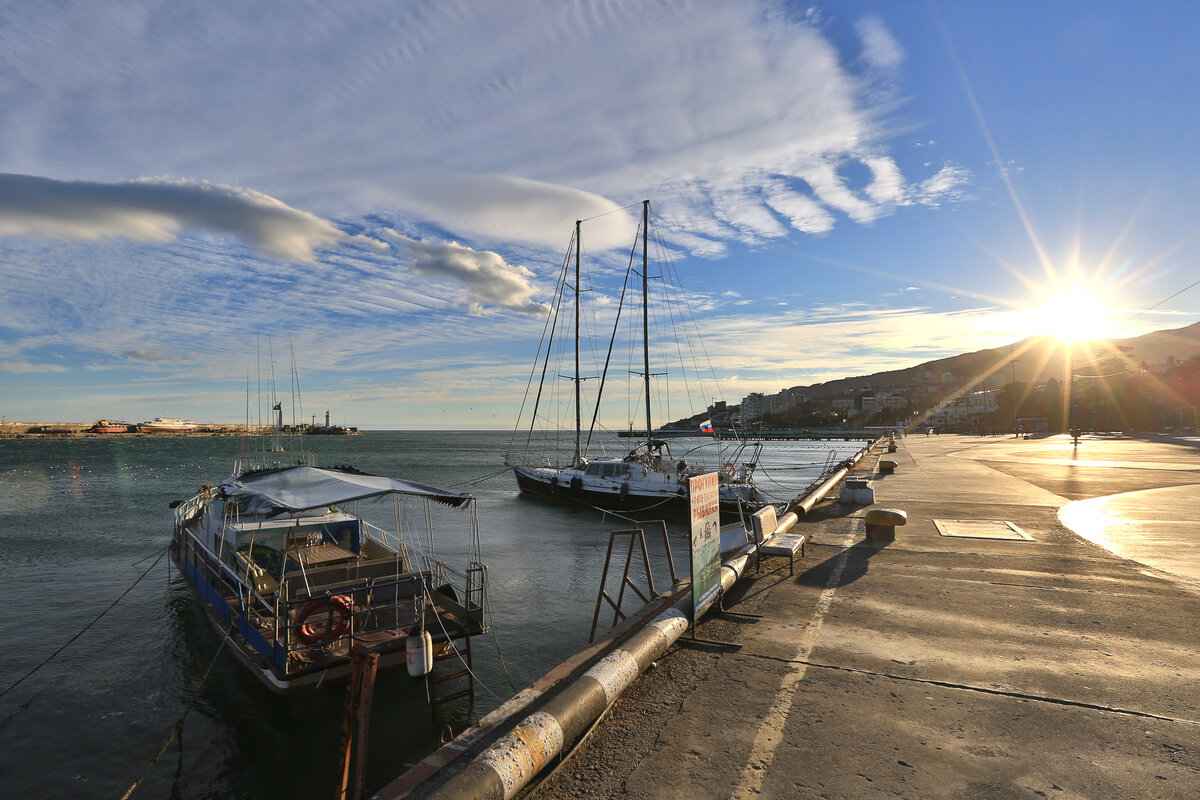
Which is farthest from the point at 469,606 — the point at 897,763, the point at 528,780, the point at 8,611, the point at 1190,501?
the point at 1190,501

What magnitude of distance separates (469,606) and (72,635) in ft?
35.7

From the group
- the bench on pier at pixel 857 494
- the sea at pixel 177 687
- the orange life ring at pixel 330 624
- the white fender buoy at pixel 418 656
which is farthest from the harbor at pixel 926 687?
the bench on pier at pixel 857 494

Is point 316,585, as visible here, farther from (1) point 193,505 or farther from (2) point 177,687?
(1) point 193,505

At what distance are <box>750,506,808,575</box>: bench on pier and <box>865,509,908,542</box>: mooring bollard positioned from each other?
2.10 metres

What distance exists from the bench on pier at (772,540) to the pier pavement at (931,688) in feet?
1.16

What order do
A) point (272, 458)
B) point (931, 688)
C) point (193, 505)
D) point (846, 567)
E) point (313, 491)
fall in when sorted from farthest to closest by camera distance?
point (272, 458) → point (193, 505) → point (846, 567) → point (313, 491) → point (931, 688)

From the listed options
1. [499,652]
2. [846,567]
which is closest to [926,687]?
[846,567]

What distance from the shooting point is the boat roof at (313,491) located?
923cm

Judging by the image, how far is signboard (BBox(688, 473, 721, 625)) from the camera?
7.31 m

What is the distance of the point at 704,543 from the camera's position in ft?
25.3

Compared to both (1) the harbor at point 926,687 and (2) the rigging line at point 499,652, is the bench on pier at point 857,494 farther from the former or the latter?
(2) the rigging line at point 499,652

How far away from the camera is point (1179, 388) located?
71.9 meters

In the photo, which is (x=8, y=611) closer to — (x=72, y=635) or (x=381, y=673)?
(x=72, y=635)

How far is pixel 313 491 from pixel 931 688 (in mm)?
9322
